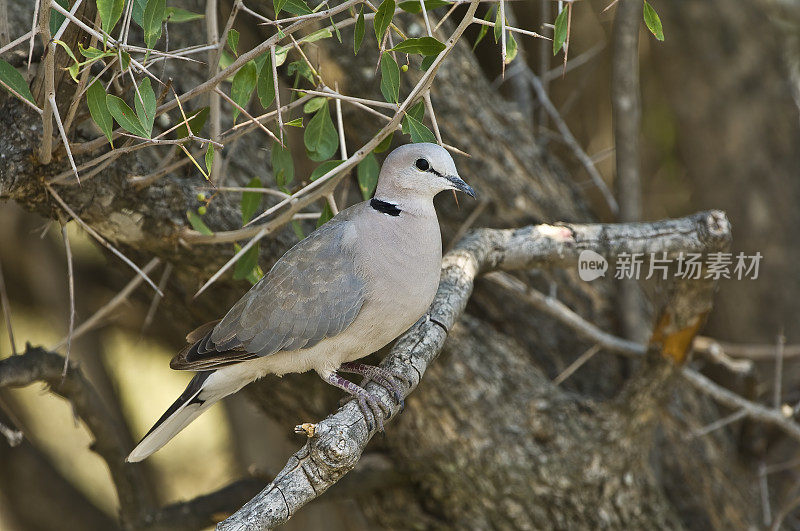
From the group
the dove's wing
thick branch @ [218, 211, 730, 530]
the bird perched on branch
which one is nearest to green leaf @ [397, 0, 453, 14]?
the bird perched on branch

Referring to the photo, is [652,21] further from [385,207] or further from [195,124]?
[195,124]

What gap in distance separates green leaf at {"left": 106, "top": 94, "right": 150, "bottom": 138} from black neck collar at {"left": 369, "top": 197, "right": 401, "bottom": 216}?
74cm

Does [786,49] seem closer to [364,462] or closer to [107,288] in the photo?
[364,462]

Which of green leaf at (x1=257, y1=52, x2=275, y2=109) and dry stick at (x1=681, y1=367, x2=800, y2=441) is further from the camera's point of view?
dry stick at (x1=681, y1=367, x2=800, y2=441)

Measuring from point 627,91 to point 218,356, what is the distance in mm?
2410

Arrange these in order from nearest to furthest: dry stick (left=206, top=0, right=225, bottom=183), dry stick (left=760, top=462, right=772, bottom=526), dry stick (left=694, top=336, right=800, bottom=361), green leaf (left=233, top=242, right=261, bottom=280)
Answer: dry stick (left=206, top=0, right=225, bottom=183) → green leaf (left=233, top=242, right=261, bottom=280) → dry stick (left=760, top=462, right=772, bottom=526) → dry stick (left=694, top=336, right=800, bottom=361)

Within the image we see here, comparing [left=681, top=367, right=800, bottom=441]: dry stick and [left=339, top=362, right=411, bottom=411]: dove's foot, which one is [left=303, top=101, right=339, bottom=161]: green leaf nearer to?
[left=339, top=362, right=411, bottom=411]: dove's foot

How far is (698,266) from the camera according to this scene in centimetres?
305

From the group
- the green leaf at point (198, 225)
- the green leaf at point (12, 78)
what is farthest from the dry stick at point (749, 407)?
the green leaf at point (12, 78)

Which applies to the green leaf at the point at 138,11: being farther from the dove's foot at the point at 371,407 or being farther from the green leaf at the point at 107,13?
the dove's foot at the point at 371,407

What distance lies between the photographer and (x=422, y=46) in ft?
6.93

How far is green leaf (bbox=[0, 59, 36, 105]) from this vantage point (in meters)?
2.02

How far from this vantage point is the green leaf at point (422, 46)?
6.85 ft

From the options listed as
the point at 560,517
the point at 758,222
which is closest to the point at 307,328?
the point at 560,517
